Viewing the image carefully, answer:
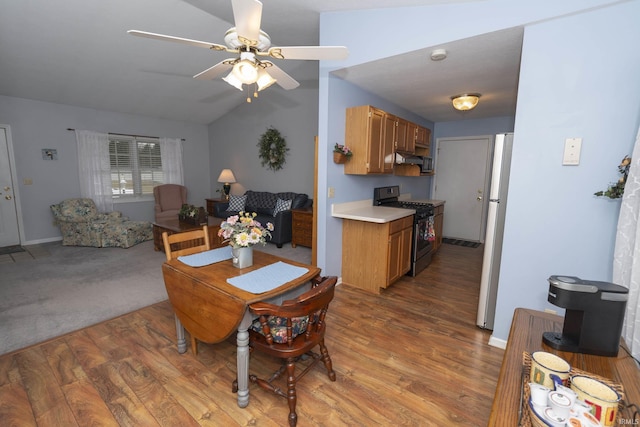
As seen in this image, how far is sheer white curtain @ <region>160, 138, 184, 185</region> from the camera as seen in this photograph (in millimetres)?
6513

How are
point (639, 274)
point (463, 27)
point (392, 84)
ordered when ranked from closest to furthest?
1. point (639, 274)
2. point (463, 27)
3. point (392, 84)

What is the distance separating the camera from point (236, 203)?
6.08 meters

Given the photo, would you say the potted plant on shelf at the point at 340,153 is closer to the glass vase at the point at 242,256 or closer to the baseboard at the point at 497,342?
the glass vase at the point at 242,256

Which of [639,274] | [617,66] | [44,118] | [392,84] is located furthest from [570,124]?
[44,118]

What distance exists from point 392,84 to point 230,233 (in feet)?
8.54

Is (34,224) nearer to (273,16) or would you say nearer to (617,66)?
(273,16)

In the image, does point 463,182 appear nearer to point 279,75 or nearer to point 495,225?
point 495,225

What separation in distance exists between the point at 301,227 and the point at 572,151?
3.72 m

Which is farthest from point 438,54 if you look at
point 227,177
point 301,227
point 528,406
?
point 227,177

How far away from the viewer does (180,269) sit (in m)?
1.82

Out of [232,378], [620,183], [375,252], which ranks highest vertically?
Answer: [620,183]

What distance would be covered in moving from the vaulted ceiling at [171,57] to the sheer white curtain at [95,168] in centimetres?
68

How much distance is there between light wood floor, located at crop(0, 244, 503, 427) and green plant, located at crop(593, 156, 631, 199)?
1.32 metres

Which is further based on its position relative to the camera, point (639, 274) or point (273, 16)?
point (273, 16)
